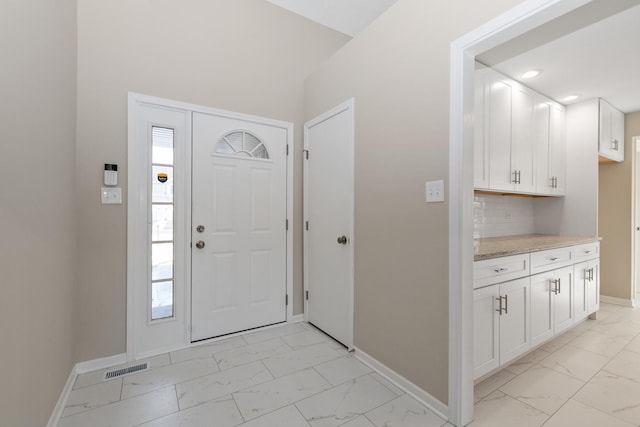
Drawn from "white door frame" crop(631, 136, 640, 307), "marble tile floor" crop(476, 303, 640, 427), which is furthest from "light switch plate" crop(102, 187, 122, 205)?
"white door frame" crop(631, 136, 640, 307)

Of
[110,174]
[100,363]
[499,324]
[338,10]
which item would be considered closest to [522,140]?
[499,324]

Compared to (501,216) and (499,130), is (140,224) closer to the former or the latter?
(499,130)

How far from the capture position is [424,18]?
1.75m

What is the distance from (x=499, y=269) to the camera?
1934mm

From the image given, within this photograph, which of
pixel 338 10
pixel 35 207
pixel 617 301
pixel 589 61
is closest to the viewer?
pixel 35 207

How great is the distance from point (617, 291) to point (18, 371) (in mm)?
5718

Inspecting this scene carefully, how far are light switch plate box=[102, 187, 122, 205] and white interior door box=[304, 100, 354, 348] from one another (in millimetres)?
1641

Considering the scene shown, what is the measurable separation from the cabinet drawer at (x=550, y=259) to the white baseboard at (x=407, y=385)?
52.1 inches

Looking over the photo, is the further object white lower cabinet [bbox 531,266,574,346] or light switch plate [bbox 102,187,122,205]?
white lower cabinet [bbox 531,266,574,346]

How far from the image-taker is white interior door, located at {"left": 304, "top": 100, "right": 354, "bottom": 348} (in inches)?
95.0

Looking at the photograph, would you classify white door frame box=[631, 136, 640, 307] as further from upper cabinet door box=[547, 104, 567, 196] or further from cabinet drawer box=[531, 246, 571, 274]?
cabinet drawer box=[531, 246, 571, 274]

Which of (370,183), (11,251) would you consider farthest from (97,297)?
(370,183)

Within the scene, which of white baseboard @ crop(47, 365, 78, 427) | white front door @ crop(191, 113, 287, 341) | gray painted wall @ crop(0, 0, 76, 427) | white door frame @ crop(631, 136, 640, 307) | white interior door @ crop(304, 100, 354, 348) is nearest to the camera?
gray painted wall @ crop(0, 0, 76, 427)

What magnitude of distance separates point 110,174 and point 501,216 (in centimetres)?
390
